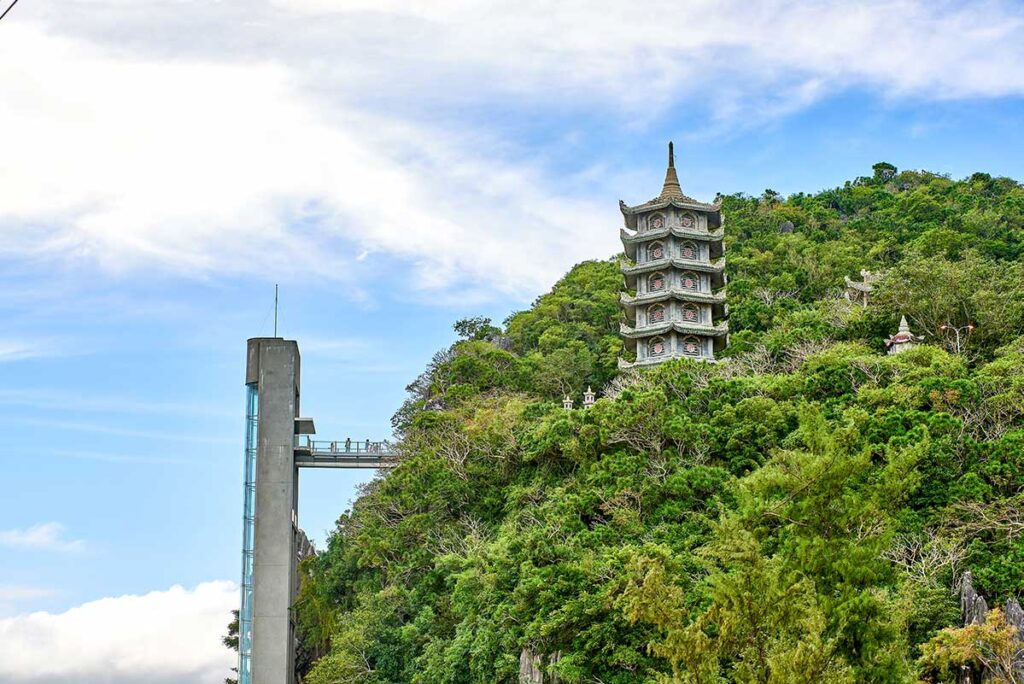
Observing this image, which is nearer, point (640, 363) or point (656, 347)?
point (640, 363)

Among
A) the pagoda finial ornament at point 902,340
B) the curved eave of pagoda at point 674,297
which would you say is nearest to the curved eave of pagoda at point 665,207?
the curved eave of pagoda at point 674,297

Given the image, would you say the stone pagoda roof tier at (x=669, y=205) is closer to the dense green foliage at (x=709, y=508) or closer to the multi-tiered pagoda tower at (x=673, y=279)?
the multi-tiered pagoda tower at (x=673, y=279)

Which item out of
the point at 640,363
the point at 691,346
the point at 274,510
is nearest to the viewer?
the point at 274,510

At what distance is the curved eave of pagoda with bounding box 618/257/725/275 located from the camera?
4278 cm

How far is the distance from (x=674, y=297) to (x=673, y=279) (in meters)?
1.03

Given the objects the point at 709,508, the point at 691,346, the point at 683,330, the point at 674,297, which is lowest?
the point at 709,508

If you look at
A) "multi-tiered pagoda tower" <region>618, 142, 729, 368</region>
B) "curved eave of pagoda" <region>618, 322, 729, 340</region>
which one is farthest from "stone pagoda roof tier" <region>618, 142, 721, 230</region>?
"curved eave of pagoda" <region>618, 322, 729, 340</region>

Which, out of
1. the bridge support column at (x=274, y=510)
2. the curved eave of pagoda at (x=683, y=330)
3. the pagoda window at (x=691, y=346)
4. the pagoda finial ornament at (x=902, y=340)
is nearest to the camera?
the pagoda finial ornament at (x=902, y=340)

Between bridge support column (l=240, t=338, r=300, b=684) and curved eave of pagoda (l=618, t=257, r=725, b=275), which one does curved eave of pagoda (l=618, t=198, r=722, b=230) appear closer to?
curved eave of pagoda (l=618, t=257, r=725, b=275)

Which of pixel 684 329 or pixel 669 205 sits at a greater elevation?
pixel 669 205

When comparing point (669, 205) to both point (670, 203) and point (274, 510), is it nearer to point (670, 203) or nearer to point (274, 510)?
point (670, 203)

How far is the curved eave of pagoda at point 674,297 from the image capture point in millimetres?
42344

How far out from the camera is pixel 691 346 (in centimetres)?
4216

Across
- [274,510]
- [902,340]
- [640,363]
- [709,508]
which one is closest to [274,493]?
[274,510]
